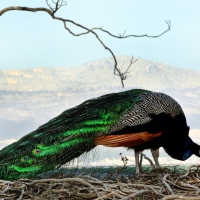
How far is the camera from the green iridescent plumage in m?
5.38

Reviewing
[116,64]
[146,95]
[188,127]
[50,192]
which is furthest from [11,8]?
[50,192]

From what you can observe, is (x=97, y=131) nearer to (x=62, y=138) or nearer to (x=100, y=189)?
(x=62, y=138)

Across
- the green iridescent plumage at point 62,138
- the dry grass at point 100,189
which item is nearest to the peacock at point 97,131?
the green iridescent plumage at point 62,138

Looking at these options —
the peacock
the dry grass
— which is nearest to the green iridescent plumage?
the peacock

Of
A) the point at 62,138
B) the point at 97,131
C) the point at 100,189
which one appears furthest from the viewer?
the point at 97,131

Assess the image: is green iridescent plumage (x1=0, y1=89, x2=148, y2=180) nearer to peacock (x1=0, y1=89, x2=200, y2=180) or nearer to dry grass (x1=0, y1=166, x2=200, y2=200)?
peacock (x1=0, y1=89, x2=200, y2=180)

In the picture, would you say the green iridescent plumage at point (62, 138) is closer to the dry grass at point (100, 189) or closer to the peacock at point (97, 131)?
the peacock at point (97, 131)

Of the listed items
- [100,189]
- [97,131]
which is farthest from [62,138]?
[100,189]

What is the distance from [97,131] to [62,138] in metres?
0.44

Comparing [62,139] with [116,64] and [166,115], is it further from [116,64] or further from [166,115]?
[116,64]

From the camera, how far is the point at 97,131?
5.75 metres

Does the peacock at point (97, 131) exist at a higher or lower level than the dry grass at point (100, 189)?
higher

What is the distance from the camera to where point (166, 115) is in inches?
248

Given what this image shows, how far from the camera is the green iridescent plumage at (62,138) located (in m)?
5.38
